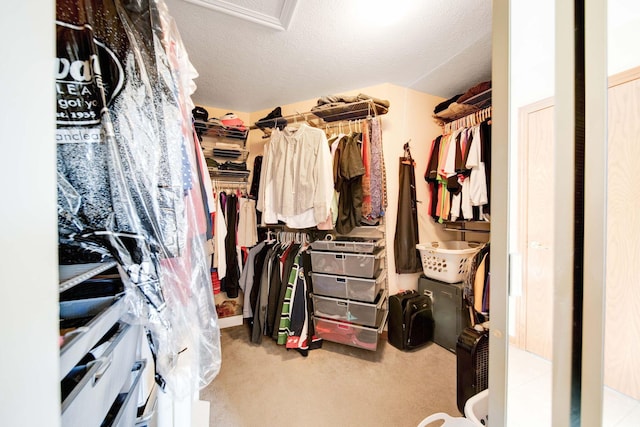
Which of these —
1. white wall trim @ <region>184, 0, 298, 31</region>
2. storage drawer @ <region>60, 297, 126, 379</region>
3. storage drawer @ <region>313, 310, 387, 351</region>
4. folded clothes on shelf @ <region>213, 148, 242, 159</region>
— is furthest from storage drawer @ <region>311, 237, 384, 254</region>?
white wall trim @ <region>184, 0, 298, 31</region>

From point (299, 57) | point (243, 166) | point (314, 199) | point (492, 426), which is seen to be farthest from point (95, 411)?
point (243, 166)

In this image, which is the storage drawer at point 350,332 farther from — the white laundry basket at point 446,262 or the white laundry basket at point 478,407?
the white laundry basket at point 478,407

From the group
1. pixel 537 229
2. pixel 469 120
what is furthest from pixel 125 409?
pixel 469 120

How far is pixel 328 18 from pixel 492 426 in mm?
1864

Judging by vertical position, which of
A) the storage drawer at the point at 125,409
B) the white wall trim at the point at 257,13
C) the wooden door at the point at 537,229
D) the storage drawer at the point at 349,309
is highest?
the white wall trim at the point at 257,13

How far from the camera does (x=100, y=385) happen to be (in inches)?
15.8

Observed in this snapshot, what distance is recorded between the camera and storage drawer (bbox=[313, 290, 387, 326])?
1.65 meters

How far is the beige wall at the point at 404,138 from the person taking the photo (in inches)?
81.5

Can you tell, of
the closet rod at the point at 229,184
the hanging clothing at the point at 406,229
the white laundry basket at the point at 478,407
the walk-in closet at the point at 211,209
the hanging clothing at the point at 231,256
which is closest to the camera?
the walk-in closet at the point at 211,209

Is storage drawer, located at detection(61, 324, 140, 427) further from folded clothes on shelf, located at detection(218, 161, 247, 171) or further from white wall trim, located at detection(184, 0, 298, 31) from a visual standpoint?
folded clothes on shelf, located at detection(218, 161, 247, 171)

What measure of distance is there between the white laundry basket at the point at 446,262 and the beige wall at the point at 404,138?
26 centimetres

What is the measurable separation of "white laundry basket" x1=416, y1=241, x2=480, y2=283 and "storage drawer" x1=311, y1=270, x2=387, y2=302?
0.46 meters
